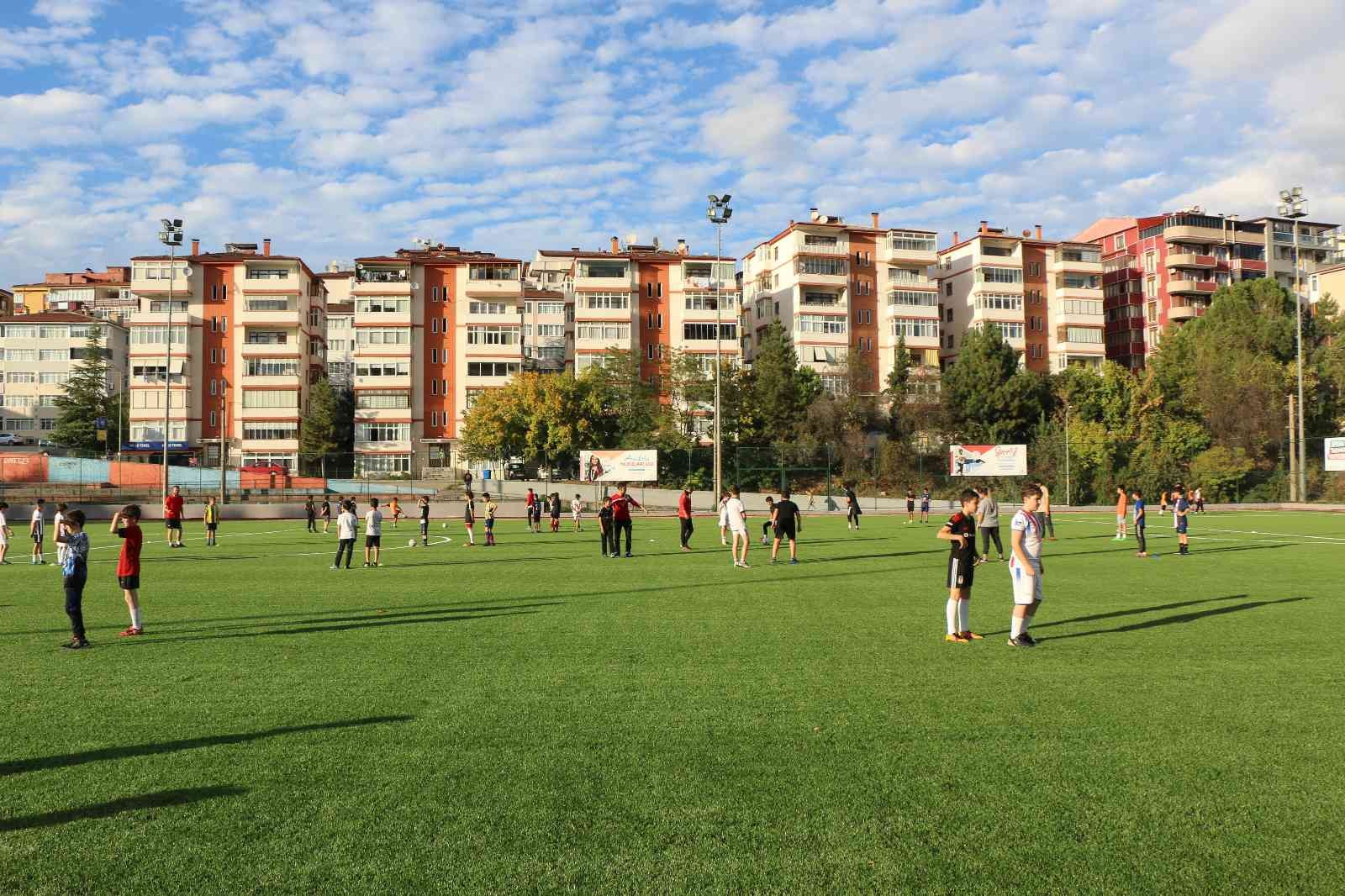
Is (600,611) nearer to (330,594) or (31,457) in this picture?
(330,594)

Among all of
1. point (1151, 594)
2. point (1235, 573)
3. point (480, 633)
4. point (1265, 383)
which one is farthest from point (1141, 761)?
point (1265, 383)

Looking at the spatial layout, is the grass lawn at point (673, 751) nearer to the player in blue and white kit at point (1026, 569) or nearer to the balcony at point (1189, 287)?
the player in blue and white kit at point (1026, 569)

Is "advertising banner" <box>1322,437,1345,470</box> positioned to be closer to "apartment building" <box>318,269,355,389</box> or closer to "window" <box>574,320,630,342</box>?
"window" <box>574,320,630,342</box>

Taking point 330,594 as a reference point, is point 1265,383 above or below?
above

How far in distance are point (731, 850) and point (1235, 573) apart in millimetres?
17697

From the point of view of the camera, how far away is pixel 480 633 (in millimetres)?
11672

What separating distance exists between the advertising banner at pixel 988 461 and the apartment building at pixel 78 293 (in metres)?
92.6

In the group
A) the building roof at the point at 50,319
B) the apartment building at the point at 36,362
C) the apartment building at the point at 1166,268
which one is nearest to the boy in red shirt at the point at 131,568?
the apartment building at the point at 1166,268

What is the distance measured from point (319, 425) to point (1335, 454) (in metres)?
70.9

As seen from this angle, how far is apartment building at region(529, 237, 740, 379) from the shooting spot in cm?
7650

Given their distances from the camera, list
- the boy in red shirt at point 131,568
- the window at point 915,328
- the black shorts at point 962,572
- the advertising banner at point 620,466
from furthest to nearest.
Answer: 1. the window at point 915,328
2. the advertising banner at point 620,466
3. the boy in red shirt at point 131,568
4. the black shorts at point 962,572

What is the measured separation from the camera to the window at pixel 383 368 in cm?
7562

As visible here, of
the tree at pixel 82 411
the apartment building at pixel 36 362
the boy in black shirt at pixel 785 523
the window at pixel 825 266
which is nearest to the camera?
the boy in black shirt at pixel 785 523

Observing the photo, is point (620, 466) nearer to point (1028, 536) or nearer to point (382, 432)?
point (382, 432)
